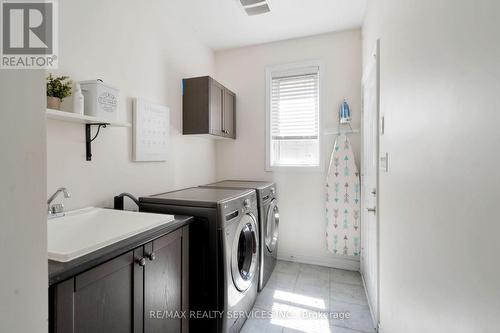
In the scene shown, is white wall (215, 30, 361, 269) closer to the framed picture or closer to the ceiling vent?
the ceiling vent

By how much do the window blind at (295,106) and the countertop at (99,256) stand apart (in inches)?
82.2

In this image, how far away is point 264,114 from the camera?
10.1 ft

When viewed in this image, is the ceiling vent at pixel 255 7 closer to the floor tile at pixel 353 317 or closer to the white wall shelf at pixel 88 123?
the white wall shelf at pixel 88 123

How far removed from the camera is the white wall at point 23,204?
0.43 metres

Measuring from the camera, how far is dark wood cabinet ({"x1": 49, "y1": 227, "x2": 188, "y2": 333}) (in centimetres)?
82

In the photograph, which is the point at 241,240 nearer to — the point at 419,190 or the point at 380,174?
the point at 380,174

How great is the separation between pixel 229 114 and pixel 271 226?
1.45 metres

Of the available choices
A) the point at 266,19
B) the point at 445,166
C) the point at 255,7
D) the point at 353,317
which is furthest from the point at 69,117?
the point at 353,317

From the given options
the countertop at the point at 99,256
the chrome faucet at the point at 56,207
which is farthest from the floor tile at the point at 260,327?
the chrome faucet at the point at 56,207

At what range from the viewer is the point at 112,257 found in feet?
3.21

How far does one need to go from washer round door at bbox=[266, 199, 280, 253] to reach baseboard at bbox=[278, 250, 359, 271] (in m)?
0.40

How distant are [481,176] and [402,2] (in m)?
1.05

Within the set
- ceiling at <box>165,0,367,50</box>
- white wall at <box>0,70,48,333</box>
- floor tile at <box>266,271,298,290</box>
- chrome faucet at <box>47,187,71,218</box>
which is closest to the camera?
white wall at <box>0,70,48,333</box>

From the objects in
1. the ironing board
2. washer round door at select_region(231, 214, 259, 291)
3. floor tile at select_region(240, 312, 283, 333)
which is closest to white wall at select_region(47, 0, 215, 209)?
washer round door at select_region(231, 214, 259, 291)
